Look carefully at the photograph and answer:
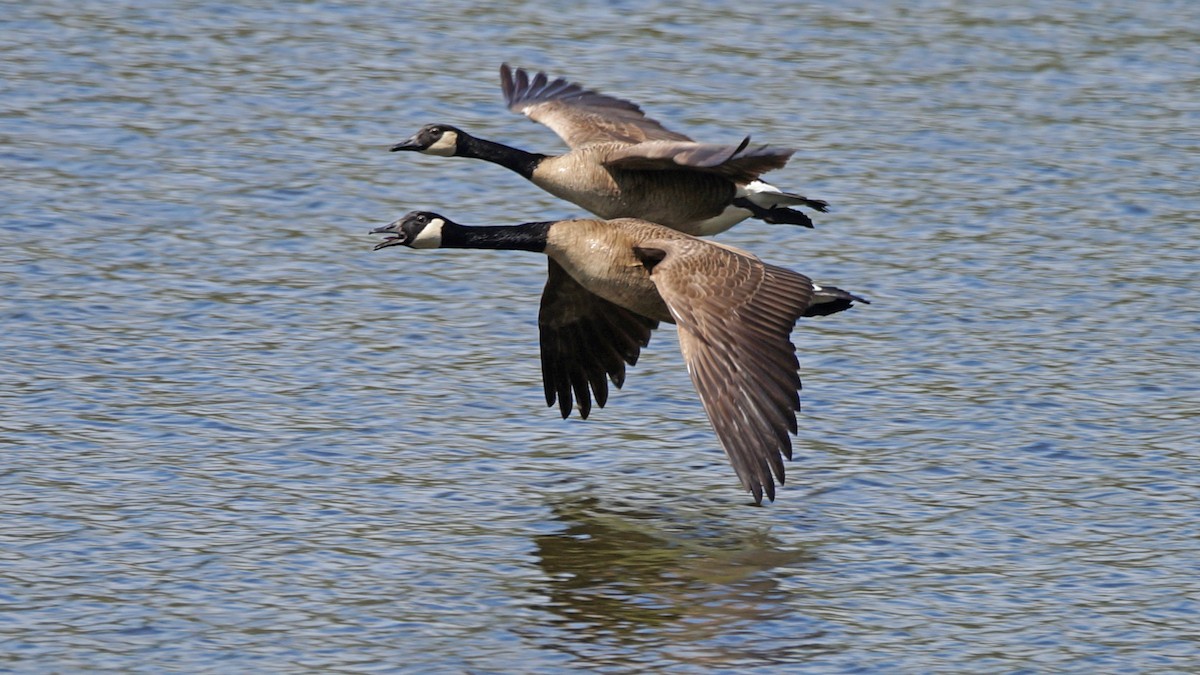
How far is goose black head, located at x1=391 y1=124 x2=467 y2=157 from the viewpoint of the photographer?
11.2 metres

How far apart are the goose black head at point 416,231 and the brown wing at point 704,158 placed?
108 centimetres

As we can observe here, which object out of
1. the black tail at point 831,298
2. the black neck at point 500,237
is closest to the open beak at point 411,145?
the black neck at point 500,237

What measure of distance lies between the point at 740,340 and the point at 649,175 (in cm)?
192

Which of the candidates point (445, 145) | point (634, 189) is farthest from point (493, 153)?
point (634, 189)

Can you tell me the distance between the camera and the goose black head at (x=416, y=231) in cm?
987

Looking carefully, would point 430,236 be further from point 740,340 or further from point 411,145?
point 740,340

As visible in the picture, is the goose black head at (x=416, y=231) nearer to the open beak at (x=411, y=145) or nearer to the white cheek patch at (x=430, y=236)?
the white cheek patch at (x=430, y=236)

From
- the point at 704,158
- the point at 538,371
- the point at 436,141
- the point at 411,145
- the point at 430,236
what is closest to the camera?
the point at 704,158

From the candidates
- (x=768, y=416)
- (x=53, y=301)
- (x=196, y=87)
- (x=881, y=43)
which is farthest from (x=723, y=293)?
(x=881, y=43)

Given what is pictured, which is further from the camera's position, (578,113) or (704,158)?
(578,113)

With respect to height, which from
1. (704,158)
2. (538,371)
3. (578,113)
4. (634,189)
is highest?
(704,158)

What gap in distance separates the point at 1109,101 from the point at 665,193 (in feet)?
24.8

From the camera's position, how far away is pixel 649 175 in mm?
10609

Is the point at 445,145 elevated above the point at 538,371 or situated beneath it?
elevated above
